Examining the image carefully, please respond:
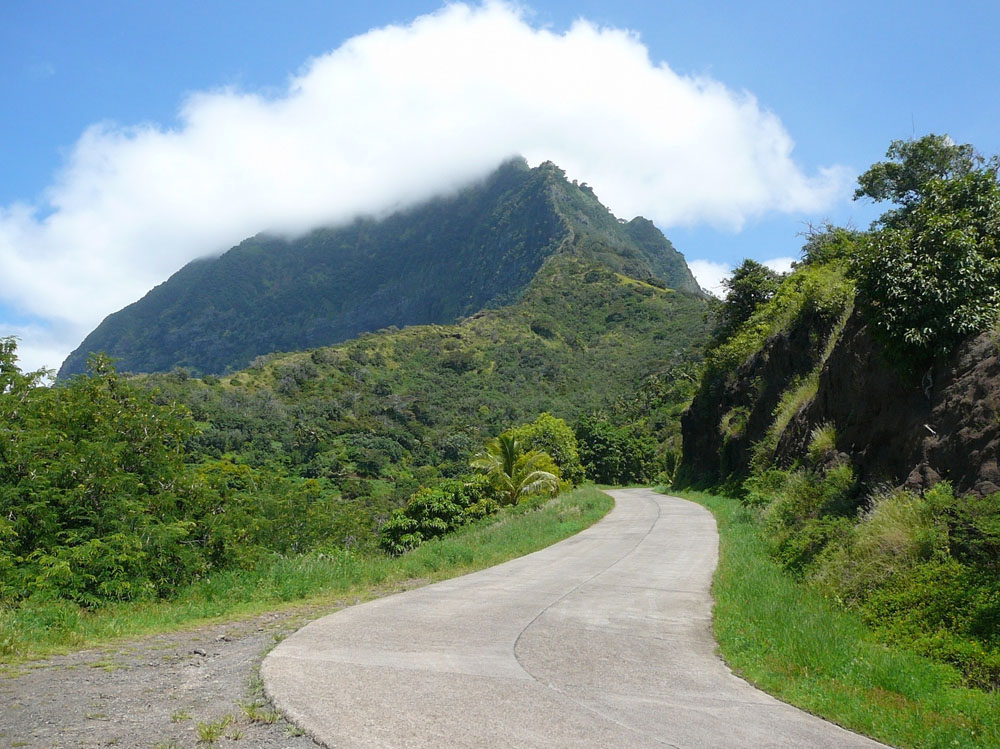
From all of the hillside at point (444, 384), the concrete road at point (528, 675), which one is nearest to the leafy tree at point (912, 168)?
the concrete road at point (528, 675)

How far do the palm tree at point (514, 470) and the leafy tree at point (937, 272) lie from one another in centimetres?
2199

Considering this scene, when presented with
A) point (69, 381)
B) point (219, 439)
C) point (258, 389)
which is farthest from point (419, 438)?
point (69, 381)

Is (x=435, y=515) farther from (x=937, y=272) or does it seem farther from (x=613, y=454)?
(x=613, y=454)

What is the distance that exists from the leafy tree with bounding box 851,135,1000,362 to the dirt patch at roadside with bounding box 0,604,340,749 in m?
11.0

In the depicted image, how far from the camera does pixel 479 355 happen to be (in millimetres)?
118750

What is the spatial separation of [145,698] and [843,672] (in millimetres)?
6317

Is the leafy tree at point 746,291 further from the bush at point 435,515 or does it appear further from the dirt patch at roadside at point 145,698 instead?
the dirt patch at roadside at point 145,698

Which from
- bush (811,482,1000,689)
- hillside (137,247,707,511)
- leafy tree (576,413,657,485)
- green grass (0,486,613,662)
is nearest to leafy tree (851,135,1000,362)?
bush (811,482,1000,689)

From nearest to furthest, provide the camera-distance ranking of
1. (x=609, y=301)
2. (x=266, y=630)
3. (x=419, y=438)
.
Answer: (x=266, y=630)
(x=419, y=438)
(x=609, y=301)

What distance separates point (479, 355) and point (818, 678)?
113 m

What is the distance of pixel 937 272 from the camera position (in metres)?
11.0

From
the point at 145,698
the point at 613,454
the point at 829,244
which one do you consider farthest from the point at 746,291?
the point at 145,698

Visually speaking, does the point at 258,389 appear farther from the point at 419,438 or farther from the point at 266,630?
the point at 266,630

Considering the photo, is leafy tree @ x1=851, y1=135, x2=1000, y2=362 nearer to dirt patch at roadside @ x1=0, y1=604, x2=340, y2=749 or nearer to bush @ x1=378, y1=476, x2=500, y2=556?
dirt patch at roadside @ x1=0, y1=604, x2=340, y2=749
